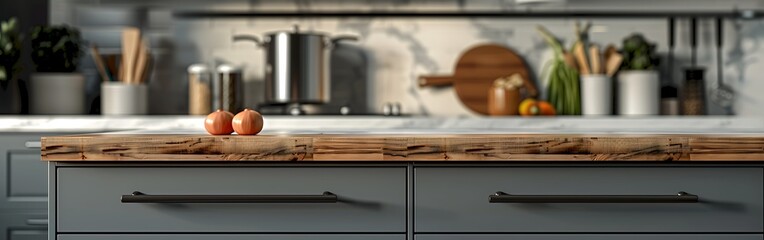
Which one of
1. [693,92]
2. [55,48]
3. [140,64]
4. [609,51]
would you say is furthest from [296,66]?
[693,92]

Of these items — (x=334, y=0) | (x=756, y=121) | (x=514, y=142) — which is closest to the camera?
(x=514, y=142)

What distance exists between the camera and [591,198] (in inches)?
67.4

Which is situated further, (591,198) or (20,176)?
(20,176)

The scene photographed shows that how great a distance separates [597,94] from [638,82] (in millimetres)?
178

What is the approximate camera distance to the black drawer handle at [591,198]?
1704mm

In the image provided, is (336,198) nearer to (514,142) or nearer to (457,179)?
(457,179)

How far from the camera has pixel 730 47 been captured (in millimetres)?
3920

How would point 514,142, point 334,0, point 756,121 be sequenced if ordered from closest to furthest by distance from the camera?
point 514,142
point 756,121
point 334,0

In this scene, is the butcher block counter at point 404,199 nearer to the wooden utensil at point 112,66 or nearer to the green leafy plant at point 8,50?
the green leafy plant at point 8,50

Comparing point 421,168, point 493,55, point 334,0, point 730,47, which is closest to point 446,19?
point 493,55

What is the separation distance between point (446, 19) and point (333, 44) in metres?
0.51

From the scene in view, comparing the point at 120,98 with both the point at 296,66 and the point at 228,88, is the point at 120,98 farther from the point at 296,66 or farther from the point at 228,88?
the point at 296,66

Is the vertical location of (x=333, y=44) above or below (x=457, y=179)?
above

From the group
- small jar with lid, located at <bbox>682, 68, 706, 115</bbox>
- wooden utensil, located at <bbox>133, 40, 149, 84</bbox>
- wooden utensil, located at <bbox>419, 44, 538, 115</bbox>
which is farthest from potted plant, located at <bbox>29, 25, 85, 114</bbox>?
small jar with lid, located at <bbox>682, 68, 706, 115</bbox>
